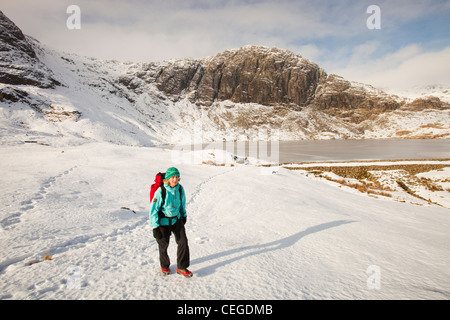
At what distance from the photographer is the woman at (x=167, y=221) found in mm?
3771

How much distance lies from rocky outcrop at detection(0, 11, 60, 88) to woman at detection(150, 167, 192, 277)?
75.2m

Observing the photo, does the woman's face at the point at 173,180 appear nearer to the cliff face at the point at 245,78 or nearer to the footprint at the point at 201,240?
the footprint at the point at 201,240

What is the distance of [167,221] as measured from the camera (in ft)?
12.6

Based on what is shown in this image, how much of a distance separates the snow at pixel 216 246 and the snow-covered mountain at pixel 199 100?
4668cm

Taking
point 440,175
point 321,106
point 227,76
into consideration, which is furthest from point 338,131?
point 440,175

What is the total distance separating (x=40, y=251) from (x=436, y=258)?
9.20 meters

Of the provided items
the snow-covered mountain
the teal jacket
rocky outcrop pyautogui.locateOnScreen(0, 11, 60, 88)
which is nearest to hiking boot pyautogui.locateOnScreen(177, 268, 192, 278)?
the teal jacket

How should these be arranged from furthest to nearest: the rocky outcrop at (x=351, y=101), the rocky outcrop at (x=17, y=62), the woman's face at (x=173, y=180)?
1. the rocky outcrop at (x=351, y=101)
2. the rocky outcrop at (x=17, y=62)
3. the woman's face at (x=173, y=180)

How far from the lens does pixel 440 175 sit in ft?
68.0

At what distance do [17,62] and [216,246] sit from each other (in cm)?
8551

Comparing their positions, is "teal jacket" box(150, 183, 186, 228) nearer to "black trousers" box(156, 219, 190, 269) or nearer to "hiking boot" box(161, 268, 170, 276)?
"black trousers" box(156, 219, 190, 269)

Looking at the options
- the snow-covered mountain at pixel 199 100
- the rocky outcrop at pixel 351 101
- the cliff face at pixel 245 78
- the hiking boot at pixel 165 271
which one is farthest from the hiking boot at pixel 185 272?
the rocky outcrop at pixel 351 101

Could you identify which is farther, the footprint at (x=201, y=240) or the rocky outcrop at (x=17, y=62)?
the rocky outcrop at (x=17, y=62)
